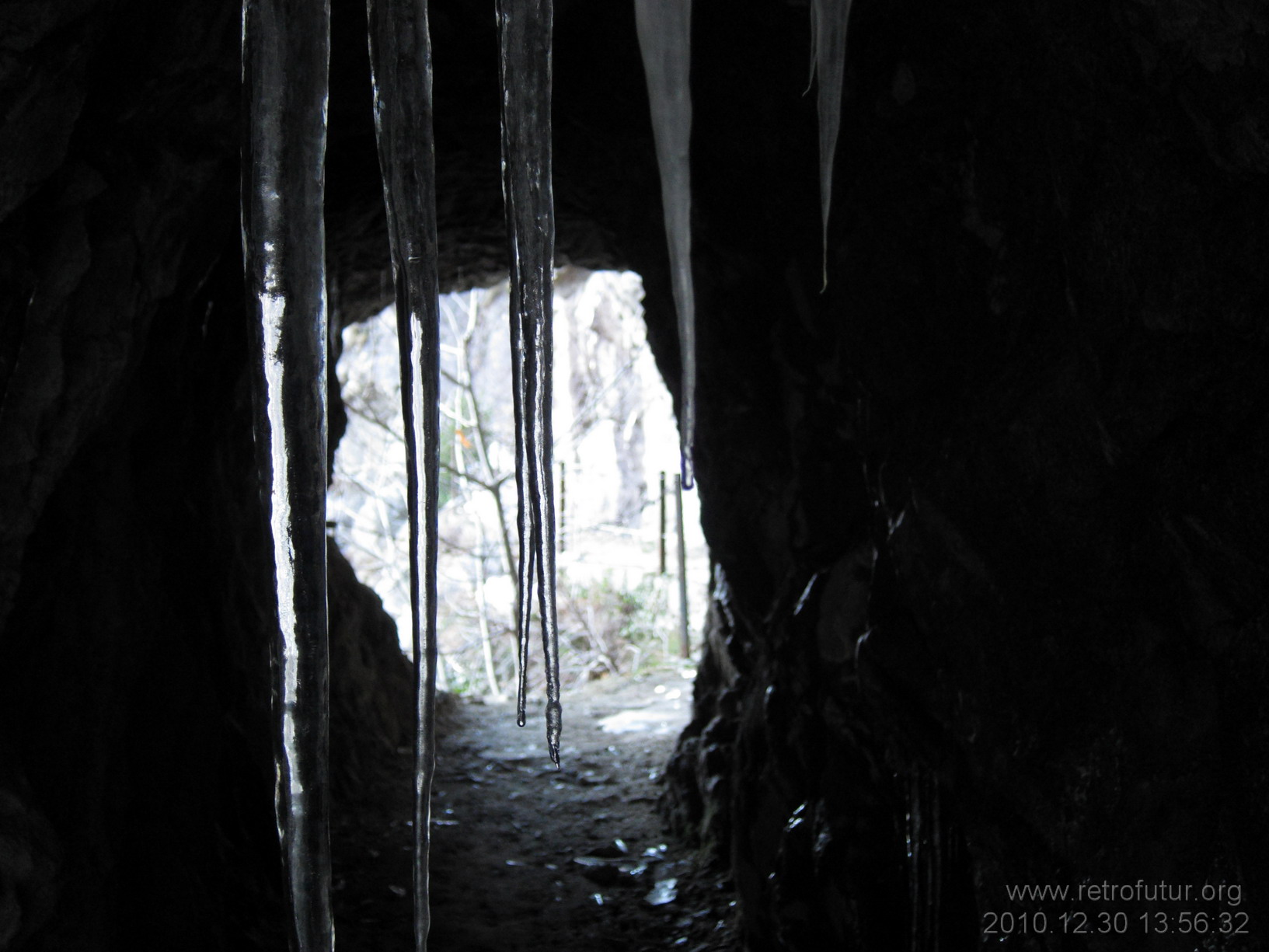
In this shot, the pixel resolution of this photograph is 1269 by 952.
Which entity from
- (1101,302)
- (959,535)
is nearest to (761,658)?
(959,535)

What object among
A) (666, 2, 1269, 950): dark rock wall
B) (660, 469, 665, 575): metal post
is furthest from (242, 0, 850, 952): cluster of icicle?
(660, 469, 665, 575): metal post

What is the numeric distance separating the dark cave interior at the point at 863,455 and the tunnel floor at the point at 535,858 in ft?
1.04

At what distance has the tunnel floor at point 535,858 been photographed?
317 cm

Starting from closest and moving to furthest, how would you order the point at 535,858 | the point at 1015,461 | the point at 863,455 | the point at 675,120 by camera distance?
the point at 675,120 → the point at 1015,461 → the point at 863,455 → the point at 535,858

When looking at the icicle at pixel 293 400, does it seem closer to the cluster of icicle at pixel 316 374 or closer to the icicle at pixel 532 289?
the cluster of icicle at pixel 316 374

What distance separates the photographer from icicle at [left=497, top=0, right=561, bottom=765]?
5.29ft

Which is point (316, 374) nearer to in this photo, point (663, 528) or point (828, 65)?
point (828, 65)

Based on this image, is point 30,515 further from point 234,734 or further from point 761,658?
point 761,658

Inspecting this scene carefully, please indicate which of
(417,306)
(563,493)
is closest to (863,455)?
(417,306)

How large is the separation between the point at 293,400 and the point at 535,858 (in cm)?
277

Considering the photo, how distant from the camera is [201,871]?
116 inches

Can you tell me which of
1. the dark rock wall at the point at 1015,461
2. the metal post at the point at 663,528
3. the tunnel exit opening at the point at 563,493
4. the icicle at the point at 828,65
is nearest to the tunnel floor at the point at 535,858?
the dark rock wall at the point at 1015,461

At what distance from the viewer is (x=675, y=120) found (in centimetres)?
215

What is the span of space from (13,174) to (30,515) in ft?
2.33
